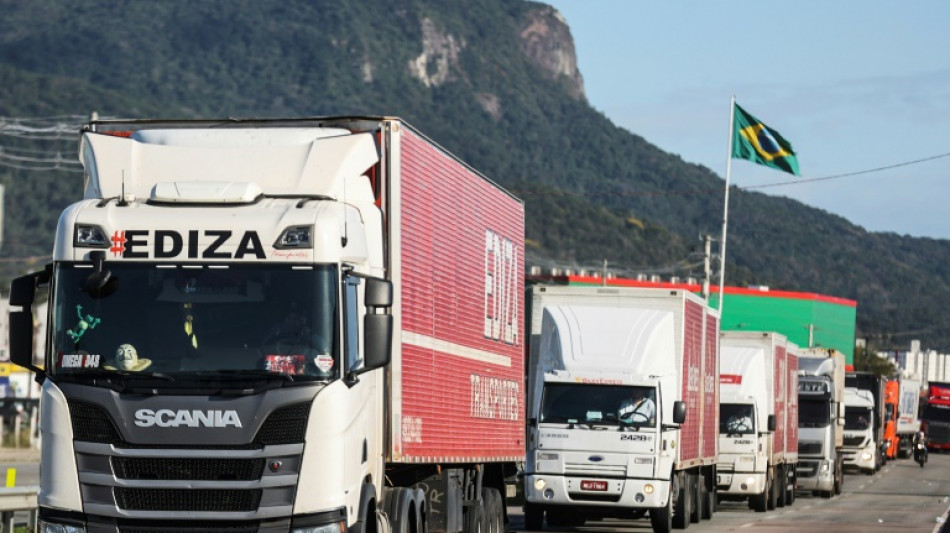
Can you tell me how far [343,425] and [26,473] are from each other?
27.4 m

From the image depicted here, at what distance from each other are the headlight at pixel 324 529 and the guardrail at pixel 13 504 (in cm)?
818

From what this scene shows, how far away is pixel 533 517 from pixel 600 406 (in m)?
2.42

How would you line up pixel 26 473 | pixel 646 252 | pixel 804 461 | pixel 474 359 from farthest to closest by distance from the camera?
pixel 646 252 < pixel 804 461 < pixel 26 473 < pixel 474 359

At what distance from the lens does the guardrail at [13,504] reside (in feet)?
64.6

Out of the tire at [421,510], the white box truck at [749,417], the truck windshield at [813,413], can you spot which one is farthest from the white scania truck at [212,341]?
the truck windshield at [813,413]

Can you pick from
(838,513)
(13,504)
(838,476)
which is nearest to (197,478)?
(13,504)

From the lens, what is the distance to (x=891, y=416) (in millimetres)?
78938

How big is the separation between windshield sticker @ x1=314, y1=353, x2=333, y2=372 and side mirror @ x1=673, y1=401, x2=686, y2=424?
492 inches

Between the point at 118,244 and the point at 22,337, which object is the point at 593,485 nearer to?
the point at 118,244

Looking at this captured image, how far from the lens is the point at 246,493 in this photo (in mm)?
11945

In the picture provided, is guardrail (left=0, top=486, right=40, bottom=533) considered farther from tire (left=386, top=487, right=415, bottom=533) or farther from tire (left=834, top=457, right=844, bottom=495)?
tire (left=834, top=457, right=844, bottom=495)

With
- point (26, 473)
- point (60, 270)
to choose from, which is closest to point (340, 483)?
point (60, 270)

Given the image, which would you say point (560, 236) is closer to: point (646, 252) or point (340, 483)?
point (646, 252)

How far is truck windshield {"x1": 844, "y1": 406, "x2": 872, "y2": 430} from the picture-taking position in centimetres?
5603
